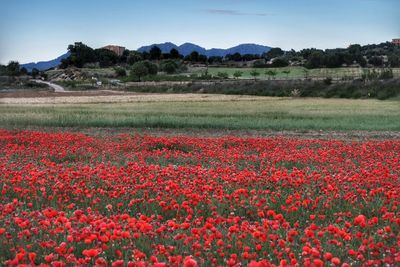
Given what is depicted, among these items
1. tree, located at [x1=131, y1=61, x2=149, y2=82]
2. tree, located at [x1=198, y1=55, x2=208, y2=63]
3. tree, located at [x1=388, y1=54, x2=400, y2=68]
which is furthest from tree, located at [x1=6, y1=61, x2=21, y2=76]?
tree, located at [x1=388, y1=54, x2=400, y2=68]

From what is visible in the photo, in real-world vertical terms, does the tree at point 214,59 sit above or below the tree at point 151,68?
above

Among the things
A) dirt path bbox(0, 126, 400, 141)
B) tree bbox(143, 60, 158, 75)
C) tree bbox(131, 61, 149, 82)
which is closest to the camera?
dirt path bbox(0, 126, 400, 141)

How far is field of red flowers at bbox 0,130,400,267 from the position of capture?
242 inches

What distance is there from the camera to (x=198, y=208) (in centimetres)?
904

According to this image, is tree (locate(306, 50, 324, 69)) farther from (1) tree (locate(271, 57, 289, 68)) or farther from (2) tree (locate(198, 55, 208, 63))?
(2) tree (locate(198, 55, 208, 63))

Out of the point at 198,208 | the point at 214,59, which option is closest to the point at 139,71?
the point at 214,59

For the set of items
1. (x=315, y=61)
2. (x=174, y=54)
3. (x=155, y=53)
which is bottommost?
(x=315, y=61)

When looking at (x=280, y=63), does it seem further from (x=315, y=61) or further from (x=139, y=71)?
(x=139, y=71)

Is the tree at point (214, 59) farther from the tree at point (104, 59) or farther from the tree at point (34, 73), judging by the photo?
the tree at point (34, 73)

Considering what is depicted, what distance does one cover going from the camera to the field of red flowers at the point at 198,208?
20.1ft

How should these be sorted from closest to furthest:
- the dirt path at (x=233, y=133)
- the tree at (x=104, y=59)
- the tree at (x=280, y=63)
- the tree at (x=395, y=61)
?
the dirt path at (x=233, y=133)
the tree at (x=395, y=61)
the tree at (x=280, y=63)
the tree at (x=104, y=59)

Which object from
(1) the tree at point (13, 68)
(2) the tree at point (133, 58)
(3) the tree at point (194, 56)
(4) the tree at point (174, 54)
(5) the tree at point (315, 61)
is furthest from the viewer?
(4) the tree at point (174, 54)

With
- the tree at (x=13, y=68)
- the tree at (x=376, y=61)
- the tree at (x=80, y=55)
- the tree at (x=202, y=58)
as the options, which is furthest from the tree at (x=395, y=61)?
the tree at (x=80, y=55)

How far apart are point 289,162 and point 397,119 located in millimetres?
23670
